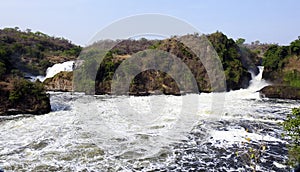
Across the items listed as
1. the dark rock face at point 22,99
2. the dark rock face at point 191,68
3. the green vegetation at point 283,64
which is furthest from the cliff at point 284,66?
the dark rock face at point 22,99

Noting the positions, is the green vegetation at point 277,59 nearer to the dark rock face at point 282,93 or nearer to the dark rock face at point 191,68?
the dark rock face at point 191,68

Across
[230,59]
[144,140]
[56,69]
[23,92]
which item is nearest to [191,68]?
[230,59]

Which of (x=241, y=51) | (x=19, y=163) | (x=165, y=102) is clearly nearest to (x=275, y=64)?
(x=241, y=51)

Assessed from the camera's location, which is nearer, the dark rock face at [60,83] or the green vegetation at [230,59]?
the dark rock face at [60,83]

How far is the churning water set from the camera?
7102 millimetres

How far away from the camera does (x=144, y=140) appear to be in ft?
29.6

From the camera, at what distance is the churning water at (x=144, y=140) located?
23.3 ft

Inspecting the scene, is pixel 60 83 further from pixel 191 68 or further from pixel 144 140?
pixel 144 140

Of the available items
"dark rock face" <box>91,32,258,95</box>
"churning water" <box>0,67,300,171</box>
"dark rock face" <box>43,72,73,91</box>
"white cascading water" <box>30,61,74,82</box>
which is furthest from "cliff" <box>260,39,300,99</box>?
"white cascading water" <box>30,61,74,82</box>

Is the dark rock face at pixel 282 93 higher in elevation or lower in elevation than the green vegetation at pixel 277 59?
lower

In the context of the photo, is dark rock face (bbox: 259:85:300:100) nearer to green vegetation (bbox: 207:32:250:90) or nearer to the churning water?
the churning water

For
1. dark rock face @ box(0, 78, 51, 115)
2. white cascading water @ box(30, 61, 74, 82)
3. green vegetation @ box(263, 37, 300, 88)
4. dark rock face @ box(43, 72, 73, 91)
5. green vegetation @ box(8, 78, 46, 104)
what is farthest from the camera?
white cascading water @ box(30, 61, 74, 82)

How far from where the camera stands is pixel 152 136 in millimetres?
9438

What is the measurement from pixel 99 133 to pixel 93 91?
1152 centimetres
